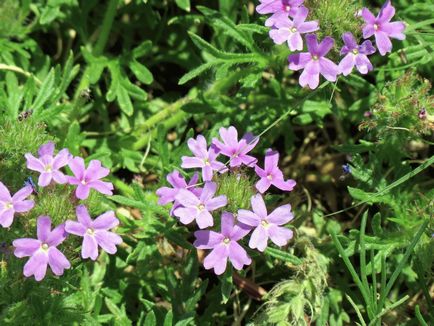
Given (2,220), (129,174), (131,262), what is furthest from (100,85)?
(2,220)

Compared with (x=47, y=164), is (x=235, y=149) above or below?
below

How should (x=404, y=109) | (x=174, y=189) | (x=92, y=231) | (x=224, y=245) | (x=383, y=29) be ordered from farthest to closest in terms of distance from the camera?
(x=404, y=109) → (x=383, y=29) → (x=174, y=189) → (x=224, y=245) → (x=92, y=231)

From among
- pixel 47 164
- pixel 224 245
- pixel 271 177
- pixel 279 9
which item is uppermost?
pixel 279 9

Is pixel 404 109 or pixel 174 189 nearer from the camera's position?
pixel 174 189

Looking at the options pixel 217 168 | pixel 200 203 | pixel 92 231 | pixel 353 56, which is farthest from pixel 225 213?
pixel 353 56

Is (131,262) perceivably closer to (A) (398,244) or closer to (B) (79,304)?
(B) (79,304)

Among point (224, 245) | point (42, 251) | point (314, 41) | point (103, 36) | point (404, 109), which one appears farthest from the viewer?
point (103, 36)

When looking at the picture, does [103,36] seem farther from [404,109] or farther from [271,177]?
[404,109]

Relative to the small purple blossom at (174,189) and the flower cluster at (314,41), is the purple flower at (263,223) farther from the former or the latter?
the flower cluster at (314,41)
